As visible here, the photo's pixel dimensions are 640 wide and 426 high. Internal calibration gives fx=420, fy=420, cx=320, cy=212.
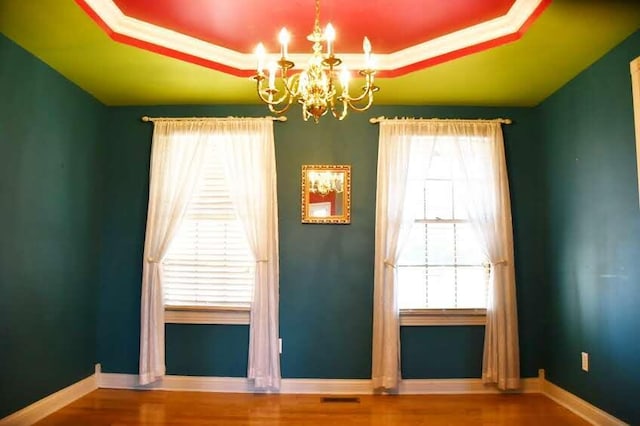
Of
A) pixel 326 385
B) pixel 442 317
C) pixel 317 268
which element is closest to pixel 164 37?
pixel 317 268

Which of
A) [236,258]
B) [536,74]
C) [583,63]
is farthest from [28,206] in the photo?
[583,63]

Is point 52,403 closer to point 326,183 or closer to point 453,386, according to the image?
point 326,183

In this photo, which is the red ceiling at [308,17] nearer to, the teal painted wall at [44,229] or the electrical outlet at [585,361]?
the teal painted wall at [44,229]

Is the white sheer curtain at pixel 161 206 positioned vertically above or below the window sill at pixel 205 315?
above

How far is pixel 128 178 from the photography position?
12.7 feet

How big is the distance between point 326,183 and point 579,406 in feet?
8.62

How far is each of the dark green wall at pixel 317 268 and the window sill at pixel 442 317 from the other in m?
0.07

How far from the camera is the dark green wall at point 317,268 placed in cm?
366

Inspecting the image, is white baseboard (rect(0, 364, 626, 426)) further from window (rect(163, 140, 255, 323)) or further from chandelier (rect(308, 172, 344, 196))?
chandelier (rect(308, 172, 344, 196))

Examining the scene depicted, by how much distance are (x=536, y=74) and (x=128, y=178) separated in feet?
11.7

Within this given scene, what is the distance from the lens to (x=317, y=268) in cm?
372

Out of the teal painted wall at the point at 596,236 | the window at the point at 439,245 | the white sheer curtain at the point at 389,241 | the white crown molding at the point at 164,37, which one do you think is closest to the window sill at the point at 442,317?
the window at the point at 439,245

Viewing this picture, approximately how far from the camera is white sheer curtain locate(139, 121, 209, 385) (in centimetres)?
356

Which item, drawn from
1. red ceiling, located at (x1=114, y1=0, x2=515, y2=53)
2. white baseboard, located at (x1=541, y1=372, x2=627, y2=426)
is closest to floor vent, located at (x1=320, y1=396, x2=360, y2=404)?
white baseboard, located at (x1=541, y1=372, x2=627, y2=426)
